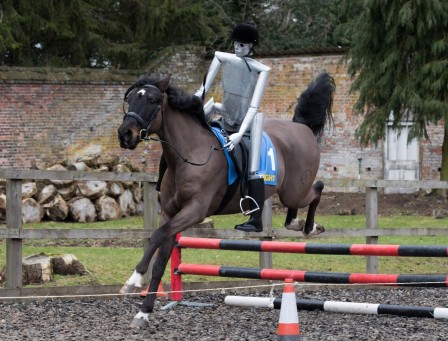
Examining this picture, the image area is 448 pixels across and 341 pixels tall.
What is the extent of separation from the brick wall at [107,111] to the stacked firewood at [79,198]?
2.00 m

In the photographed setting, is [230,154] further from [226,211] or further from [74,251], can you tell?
[74,251]

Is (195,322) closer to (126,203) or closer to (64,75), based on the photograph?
(126,203)

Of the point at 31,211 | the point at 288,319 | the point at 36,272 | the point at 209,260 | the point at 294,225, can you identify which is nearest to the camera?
the point at 288,319

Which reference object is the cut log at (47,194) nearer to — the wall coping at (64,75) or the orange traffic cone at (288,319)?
the wall coping at (64,75)

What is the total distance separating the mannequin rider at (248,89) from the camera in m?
7.79

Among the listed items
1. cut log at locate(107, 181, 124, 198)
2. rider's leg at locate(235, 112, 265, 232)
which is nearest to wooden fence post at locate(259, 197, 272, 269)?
rider's leg at locate(235, 112, 265, 232)

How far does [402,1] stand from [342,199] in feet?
A: 15.7

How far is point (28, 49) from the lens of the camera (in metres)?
26.5

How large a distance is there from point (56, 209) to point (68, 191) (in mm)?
637

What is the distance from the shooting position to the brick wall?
2195 centimetres

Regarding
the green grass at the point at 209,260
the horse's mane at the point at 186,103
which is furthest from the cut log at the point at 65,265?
the horse's mane at the point at 186,103

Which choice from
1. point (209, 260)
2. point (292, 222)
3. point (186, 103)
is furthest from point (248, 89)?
point (209, 260)

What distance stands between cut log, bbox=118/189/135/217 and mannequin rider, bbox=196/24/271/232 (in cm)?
1154

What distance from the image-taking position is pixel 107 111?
23219 millimetres
